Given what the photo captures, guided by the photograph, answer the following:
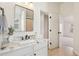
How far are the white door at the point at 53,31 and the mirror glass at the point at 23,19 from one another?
33cm

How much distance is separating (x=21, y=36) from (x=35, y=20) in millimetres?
348

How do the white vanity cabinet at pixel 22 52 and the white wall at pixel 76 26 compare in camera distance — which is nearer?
the white vanity cabinet at pixel 22 52

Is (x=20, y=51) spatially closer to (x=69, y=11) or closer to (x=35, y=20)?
(x=35, y=20)

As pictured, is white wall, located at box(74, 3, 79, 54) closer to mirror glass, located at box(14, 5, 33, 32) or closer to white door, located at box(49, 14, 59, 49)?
white door, located at box(49, 14, 59, 49)

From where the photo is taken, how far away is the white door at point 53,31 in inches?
78.7

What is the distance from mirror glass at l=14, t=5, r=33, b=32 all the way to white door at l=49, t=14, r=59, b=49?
33 centimetres

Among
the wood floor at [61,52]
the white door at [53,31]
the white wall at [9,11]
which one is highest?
the white wall at [9,11]

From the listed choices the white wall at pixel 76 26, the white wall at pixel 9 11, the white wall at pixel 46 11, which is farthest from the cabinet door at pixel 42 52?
the white wall at pixel 9 11

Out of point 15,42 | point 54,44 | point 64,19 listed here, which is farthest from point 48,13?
point 15,42

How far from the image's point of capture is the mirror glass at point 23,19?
1936mm

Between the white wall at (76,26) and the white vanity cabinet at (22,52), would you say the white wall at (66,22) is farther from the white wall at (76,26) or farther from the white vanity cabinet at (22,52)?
the white vanity cabinet at (22,52)

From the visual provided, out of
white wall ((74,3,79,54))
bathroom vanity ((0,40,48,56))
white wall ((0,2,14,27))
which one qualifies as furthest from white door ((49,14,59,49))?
white wall ((0,2,14,27))

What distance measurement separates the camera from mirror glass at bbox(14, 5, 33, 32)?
6.35 ft

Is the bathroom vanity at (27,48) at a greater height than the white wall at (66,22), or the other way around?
the white wall at (66,22)
